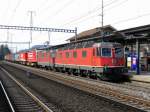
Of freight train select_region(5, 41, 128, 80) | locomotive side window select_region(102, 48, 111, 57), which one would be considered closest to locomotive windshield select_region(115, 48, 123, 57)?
freight train select_region(5, 41, 128, 80)

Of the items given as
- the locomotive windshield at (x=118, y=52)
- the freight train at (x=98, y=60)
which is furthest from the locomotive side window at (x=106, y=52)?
the locomotive windshield at (x=118, y=52)

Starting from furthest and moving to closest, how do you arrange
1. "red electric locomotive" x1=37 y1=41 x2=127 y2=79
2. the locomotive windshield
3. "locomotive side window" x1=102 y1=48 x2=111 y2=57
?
the locomotive windshield
"locomotive side window" x1=102 y1=48 x2=111 y2=57
"red electric locomotive" x1=37 y1=41 x2=127 y2=79

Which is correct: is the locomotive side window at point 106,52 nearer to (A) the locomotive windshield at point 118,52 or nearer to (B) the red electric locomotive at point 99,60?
(B) the red electric locomotive at point 99,60

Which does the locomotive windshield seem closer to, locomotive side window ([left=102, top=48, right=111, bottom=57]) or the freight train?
the freight train

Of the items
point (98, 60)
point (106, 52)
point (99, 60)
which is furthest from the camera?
point (106, 52)

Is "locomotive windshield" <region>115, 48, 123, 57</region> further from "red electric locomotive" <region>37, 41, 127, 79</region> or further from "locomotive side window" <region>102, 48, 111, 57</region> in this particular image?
"locomotive side window" <region>102, 48, 111, 57</region>

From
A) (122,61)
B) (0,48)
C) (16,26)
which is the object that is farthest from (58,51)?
(0,48)

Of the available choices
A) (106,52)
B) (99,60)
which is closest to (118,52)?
(106,52)

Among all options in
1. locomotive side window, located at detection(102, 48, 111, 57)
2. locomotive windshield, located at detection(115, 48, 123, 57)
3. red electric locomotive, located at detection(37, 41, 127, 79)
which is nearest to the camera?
red electric locomotive, located at detection(37, 41, 127, 79)

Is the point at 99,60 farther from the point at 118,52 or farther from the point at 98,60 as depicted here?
the point at 118,52

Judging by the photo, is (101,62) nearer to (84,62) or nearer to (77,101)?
(84,62)

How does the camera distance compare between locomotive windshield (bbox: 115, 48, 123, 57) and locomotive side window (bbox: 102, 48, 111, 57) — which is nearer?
locomotive side window (bbox: 102, 48, 111, 57)

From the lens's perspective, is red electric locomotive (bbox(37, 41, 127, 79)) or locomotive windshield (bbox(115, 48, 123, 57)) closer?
red electric locomotive (bbox(37, 41, 127, 79))

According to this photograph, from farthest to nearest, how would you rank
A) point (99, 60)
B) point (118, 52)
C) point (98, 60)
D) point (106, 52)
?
point (118, 52) → point (106, 52) → point (98, 60) → point (99, 60)
